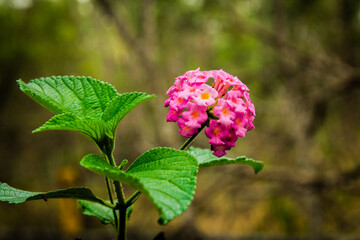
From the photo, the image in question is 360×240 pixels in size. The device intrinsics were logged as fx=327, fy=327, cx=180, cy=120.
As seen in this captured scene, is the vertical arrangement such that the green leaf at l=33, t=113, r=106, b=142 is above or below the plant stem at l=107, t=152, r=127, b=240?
above

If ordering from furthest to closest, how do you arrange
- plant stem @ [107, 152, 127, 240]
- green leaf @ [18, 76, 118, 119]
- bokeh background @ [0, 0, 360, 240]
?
bokeh background @ [0, 0, 360, 240]
green leaf @ [18, 76, 118, 119]
plant stem @ [107, 152, 127, 240]

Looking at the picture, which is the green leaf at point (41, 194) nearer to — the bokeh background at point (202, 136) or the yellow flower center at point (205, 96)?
the yellow flower center at point (205, 96)

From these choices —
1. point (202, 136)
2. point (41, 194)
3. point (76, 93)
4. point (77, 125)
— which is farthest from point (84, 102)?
point (202, 136)

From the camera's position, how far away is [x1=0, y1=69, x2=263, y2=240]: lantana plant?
1.81 feet

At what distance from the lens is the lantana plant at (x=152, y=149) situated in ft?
1.81

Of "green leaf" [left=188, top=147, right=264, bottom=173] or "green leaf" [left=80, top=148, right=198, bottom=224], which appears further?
"green leaf" [left=188, top=147, right=264, bottom=173]

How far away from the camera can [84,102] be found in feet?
2.46

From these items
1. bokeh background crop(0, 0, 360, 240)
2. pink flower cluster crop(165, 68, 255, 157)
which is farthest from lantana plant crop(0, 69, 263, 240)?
bokeh background crop(0, 0, 360, 240)

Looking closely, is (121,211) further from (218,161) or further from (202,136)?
(202,136)

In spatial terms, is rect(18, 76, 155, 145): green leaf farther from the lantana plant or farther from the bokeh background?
the bokeh background

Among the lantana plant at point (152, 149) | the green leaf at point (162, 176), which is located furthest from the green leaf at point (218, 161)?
the green leaf at point (162, 176)

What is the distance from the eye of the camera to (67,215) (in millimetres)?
2918

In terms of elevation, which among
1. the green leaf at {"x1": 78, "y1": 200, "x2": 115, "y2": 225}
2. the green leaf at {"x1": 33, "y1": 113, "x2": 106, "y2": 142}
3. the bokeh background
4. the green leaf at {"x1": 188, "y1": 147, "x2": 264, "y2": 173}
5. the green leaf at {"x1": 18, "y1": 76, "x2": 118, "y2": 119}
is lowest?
the green leaf at {"x1": 78, "y1": 200, "x2": 115, "y2": 225}

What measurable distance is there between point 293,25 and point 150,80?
162 inches
